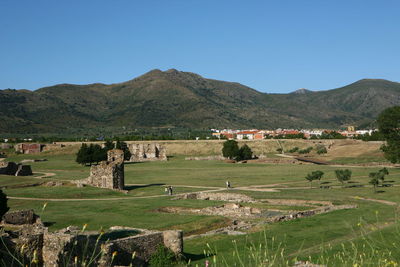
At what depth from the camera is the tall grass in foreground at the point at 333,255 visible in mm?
7332

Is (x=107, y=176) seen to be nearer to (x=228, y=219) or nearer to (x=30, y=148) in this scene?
(x=228, y=219)

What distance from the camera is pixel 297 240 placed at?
90.6 feet

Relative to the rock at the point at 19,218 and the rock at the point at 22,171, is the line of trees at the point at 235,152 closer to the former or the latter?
the rock at the point at 22,171

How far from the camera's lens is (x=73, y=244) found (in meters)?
16.4

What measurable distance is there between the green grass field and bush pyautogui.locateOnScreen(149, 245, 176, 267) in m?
1.40

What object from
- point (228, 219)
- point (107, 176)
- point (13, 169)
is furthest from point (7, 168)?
point (228, 219)

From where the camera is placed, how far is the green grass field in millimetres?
24031

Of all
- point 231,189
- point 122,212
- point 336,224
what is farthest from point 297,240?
point 231,189

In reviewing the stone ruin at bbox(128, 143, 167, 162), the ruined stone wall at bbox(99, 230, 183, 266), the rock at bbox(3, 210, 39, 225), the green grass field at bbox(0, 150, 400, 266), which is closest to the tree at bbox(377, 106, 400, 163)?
the green grass field at bbox(0, 150, 400, 266)

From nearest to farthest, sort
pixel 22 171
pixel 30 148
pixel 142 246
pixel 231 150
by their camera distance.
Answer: pixel 142 246, pixel 22 171, pixel 231 150, pixel 30 148

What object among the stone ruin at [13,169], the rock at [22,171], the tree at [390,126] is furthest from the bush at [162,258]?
the tree at [390,126]

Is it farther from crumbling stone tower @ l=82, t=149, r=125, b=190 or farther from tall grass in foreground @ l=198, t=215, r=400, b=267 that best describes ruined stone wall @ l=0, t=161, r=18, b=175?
tall grass in foreground @ l=198, t=215, r=400, b=267

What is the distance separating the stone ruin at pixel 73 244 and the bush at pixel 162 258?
17 centimetres

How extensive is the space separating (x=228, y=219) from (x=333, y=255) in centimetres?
1577
